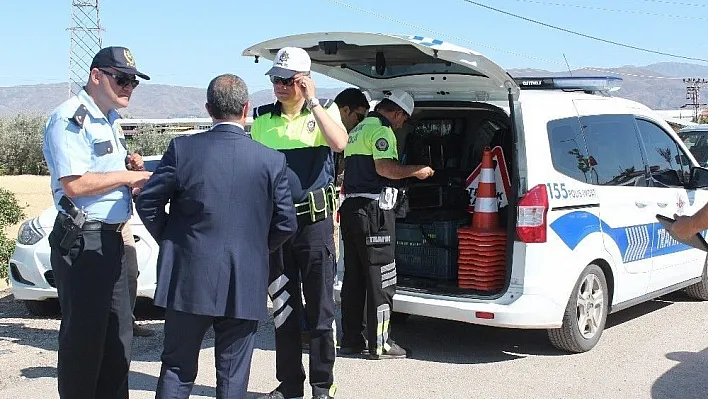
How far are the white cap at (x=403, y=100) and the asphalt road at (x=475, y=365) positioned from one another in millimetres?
1805

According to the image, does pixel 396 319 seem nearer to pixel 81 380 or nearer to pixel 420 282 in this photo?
pixel 420 282

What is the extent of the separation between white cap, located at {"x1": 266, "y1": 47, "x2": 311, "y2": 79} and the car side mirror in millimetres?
3721

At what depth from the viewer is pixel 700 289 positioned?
8047 millimetres

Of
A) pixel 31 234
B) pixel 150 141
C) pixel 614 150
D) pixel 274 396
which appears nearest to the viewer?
pixel 274 396

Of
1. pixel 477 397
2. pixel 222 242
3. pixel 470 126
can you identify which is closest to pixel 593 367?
pixel 477 397

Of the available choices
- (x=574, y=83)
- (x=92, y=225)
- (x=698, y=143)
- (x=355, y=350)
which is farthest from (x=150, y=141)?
(x=92, y=225)

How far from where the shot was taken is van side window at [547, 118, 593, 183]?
5.90 metres

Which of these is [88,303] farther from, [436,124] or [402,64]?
[436,124]

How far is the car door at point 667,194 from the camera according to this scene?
274 inches

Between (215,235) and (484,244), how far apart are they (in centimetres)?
276

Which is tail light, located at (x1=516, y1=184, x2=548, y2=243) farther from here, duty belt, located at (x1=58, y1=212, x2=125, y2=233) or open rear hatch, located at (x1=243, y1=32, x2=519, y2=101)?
duty belt, located at (x1=58, y1=212, x2=125, y2=233)

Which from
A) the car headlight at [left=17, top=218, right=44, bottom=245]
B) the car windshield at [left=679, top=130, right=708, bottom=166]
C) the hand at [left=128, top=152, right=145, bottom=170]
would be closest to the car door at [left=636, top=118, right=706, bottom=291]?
the hand at [left=128, top=152, right=145, bottom=170]

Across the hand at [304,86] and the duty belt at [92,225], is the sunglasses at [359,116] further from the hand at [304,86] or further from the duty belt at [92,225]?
the duty belt at [92,225]

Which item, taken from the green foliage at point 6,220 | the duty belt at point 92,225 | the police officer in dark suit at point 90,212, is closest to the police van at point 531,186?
the police officer in dark suit at point 90,212
